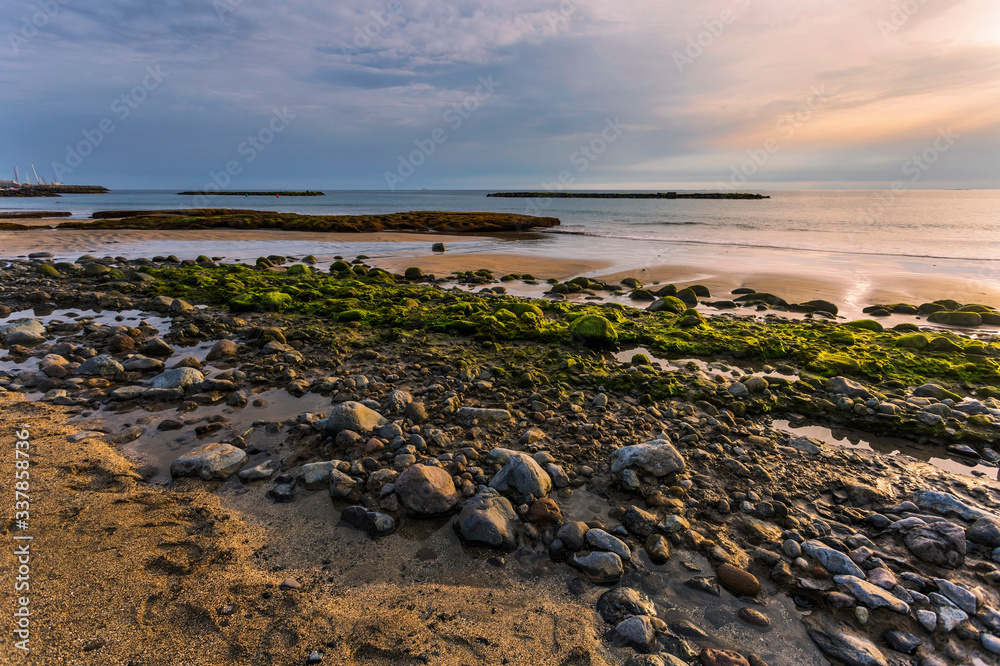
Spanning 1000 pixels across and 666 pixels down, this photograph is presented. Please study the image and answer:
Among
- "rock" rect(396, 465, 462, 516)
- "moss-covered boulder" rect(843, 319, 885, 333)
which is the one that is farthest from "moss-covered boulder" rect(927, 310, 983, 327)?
"rock" rect(396, 465, 462, 516)

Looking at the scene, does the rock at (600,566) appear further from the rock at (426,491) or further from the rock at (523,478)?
the rock at (426,491)

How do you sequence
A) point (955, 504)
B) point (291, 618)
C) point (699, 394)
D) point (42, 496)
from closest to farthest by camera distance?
point (291, 618)
point (42, 496)
point (955, 504)
point (699, 394)

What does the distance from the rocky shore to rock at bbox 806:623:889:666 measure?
1cm

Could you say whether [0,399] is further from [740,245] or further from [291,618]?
[740,245]

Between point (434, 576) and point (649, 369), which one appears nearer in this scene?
point (434, 576)

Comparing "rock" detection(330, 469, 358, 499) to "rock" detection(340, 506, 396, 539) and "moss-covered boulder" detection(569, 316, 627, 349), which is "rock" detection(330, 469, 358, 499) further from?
"moss-covered boulder" detection(569, 316, 627, 349)

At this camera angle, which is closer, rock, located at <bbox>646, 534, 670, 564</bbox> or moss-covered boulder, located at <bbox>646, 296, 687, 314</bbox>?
rock, located at <bbox>646, 534, 670, 564</bbox>

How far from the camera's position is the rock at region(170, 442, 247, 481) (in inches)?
153

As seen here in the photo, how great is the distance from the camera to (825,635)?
103 inches

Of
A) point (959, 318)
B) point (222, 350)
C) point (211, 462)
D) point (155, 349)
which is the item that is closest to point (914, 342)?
point (959, 318)

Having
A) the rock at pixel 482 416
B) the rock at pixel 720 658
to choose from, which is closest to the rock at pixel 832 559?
the rock at pixel 720 658

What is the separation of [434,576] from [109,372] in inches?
229

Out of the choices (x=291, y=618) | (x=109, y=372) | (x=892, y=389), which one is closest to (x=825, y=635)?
(x=291, y=618)

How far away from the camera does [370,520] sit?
132 inches
